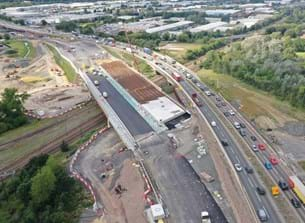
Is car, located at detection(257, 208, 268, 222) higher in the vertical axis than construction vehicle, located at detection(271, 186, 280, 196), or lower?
higher

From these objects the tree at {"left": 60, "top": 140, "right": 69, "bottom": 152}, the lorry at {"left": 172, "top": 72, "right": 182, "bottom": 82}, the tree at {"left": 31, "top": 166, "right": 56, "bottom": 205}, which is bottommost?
the lorry at {"left": 172, "top": 72, "right": 182, "bottom": 82}

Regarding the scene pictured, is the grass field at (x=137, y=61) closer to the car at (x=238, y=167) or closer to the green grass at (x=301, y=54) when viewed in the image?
the green grass at (x=301, y=54)

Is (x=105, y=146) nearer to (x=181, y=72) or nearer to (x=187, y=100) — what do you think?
(x=187, y=100)

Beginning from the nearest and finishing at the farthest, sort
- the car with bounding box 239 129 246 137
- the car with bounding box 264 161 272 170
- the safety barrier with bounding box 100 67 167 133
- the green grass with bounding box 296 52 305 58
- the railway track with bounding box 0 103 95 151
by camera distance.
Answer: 1. the car with bounding box 264 161 272 170
2. the car with bounding box 239 129 246 137
3. the safety barrier with bounding box 100 67 167 133
4. the railway track with bounding box 0 103 95 151
5. the green grass with bounding box 296 52 305 58

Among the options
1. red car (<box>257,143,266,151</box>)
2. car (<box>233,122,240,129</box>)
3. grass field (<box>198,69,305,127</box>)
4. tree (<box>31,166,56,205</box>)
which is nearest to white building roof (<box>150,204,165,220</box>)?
tree (<box>31,166,56,205</box>)

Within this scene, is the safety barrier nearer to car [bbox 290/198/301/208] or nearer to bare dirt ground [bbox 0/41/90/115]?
bare dirt ground [bbox 0/41/90/115]

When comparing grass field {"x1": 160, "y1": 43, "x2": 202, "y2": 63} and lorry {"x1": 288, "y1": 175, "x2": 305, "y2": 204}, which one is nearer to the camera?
lorry {"x1": 288, "y1": 175, "x2": 305, "y2": 204}

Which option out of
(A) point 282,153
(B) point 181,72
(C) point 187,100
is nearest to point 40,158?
(C) point 187,100
